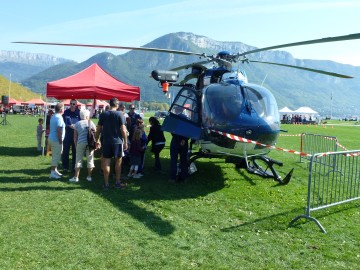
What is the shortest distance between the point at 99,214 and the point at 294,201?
4003mm

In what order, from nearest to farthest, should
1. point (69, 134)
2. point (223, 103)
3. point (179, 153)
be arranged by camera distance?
point (223, 103) → point (179, 153) → point (69, 134)

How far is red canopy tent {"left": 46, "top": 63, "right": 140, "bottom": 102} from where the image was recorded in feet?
40.9

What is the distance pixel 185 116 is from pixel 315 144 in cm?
715

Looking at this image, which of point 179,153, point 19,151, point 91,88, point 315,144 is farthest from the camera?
point 315,144

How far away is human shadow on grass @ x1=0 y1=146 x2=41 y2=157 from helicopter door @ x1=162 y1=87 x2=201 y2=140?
6177 millimetres

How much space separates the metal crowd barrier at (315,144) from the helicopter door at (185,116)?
232 inches

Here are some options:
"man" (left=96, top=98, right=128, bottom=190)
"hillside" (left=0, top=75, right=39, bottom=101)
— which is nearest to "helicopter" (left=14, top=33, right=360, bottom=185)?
"man" (left=96, top=98, right=128, bottom=190)

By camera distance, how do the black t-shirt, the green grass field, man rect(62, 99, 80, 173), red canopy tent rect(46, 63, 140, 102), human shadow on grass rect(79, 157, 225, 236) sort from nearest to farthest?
the green grass field, human shadow on grass rect(79, 157, 225, 236), the black t-shirt, man rect(62, 99, 80, 173), red canopy tent rect(46, 63, 140, 102)

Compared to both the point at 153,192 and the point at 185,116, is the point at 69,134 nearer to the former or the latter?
the point at 185,116

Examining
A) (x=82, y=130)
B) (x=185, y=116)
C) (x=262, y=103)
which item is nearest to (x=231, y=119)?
(x=262, y=103)

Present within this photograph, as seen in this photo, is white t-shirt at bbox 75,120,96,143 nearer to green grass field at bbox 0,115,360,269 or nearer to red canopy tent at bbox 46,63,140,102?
green grass field at bbox 0,115,360,269

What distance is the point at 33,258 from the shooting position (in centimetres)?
447

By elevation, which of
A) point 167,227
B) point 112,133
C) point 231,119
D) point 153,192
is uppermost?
point 231,119

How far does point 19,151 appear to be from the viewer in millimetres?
13773
